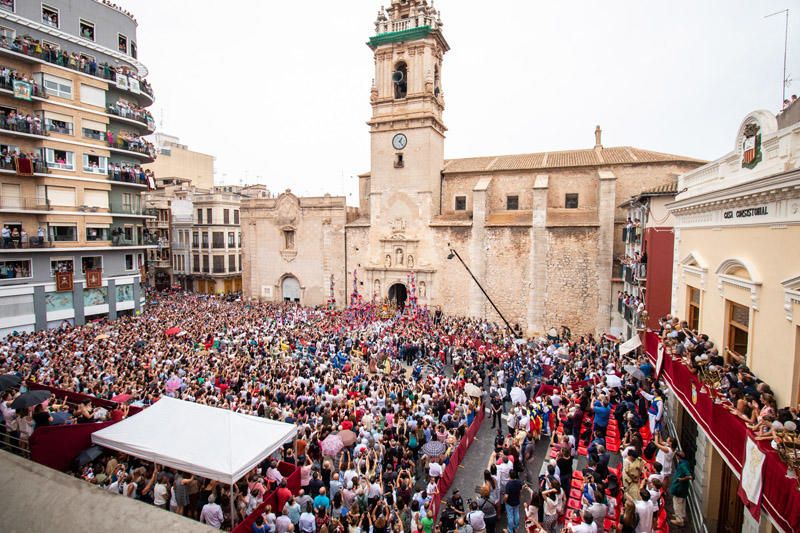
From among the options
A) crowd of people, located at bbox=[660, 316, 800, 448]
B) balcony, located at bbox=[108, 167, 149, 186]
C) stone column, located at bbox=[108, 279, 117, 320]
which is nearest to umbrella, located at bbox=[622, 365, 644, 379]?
crowd of people, located at bbox=[660, 316, 800, 448]

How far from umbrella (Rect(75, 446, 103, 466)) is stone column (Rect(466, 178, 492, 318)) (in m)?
23.1

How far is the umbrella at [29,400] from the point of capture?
1014cm

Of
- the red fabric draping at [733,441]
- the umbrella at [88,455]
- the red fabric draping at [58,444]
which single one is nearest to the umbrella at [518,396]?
the red fabric draping at [733,441]

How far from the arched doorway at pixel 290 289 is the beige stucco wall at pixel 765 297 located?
2997 centimetres

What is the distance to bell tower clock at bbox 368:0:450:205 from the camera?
101ft

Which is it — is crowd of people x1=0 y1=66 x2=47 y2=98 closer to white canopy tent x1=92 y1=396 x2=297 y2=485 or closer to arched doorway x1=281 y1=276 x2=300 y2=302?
arched doorway x1=281 y1=276 x2=300 y2=302

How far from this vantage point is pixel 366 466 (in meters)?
9.52

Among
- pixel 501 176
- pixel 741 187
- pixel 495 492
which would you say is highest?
pixel 501 176

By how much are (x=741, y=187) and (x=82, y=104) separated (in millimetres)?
32963

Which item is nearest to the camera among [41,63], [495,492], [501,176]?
[495,492]

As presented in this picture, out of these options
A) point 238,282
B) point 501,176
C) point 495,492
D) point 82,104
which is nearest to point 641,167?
point 501,176

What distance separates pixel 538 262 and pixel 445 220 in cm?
725

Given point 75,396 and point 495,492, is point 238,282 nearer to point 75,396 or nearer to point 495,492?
point 75,396

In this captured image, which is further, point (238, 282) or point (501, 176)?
point (238, 282)
